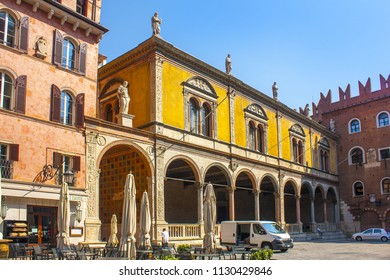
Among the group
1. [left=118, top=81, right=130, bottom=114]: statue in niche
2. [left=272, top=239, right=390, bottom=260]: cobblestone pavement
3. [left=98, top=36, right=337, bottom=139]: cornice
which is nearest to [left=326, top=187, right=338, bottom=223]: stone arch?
[left=98, top=36, right=337, bottom=139]: cornice

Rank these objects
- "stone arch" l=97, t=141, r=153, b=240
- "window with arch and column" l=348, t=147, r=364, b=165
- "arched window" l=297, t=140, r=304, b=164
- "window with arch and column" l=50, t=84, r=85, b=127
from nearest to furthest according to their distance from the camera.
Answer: "window with arch and column" l=50, t=84, r=85, b=127 < "stone arch" l=97, t=141, r=153, b=240 < "arched window" l=297, t=140, r=304, b=164 < "window with arch and column" l=348, t=147, r=364, b=165

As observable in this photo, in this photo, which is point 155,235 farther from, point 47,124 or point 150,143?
point 47,124

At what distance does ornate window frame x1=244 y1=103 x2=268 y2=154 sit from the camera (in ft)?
96.3

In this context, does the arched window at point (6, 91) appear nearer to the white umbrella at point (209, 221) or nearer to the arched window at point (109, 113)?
the white umbrella at point (209, 221)

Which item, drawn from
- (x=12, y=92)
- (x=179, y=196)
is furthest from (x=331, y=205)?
(x=12, y=92)

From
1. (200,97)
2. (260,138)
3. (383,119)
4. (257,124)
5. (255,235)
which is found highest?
(383,119)

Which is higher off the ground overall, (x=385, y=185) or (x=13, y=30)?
(x=13, y=30)

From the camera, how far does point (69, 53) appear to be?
18984mm

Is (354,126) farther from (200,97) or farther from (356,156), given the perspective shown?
(200,97)

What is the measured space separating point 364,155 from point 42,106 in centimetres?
3172

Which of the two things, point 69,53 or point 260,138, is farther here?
point 260,138

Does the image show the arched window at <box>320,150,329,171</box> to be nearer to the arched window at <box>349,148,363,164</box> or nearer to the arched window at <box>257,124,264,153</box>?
the arched window at <box>349,148,363,164</box>

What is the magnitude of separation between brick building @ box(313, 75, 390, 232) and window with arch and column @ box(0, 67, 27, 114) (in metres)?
31.7
